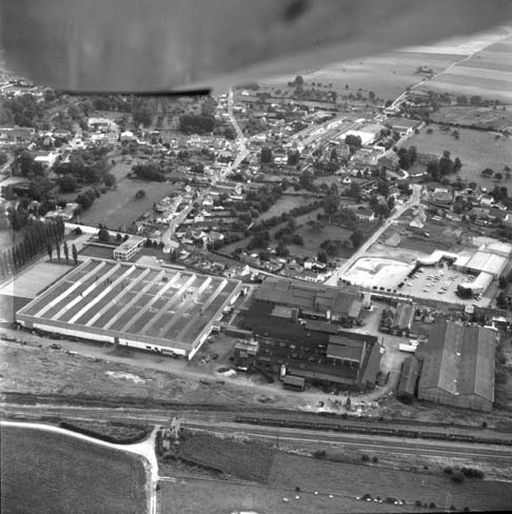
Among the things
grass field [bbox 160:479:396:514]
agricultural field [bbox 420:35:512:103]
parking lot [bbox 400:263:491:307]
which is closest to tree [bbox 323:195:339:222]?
parking lot [bbox 400:263:491:307]

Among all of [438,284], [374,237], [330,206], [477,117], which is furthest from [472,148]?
[438,284]

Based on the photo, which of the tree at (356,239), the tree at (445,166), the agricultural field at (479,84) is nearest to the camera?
the tree at (356,239)

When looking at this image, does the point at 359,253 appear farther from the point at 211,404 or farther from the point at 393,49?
the point at 393,49

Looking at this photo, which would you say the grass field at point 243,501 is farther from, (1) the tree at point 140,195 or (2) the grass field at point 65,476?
(1) the tree at point 140,195

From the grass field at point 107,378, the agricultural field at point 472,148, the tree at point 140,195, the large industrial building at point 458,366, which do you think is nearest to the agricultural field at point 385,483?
the grass field at point 107,378

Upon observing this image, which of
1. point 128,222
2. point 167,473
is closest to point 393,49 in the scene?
point 167,473
